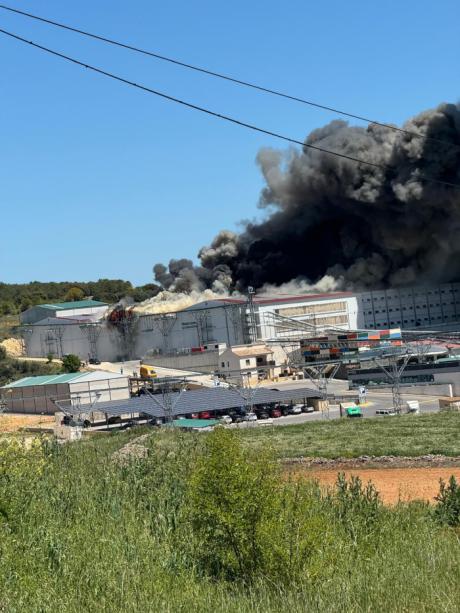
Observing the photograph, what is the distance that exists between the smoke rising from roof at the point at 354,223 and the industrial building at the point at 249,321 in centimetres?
299

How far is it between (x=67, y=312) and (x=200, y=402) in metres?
62.7

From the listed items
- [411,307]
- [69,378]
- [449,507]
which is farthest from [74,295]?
[449,507]

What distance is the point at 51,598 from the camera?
1285 centimetres

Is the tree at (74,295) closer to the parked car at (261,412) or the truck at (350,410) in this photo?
the parked car at (261,412)

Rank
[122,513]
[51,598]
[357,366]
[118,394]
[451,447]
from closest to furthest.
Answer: [51,598] → [122,513] → [451,447] → [118,394] → [357,366]

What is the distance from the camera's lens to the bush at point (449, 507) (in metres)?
16.7

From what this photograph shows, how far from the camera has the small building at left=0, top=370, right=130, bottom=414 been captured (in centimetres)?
7281

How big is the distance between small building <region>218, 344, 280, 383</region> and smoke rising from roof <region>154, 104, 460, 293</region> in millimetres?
17187

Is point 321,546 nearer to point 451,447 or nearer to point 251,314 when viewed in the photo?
point 451,447

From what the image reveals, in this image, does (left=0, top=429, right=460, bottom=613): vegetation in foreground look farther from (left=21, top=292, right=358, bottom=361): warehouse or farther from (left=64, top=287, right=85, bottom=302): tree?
(left=64, top=287, right=85, bottom=302): tree

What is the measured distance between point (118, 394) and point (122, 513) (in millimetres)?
57049

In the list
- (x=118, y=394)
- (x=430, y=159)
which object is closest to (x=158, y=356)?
(x=118, y=394)

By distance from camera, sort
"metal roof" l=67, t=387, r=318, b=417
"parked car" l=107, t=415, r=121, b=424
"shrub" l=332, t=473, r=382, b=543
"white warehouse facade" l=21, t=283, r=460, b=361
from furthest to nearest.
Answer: "white warehouse facade" l=21, t=283, r=460, b=361, "parked car" l=107, t=415, r=121, b=424, "metal roof" l=67, t=387, r=318, b=417, "shrub" l=332, t=473, r=382, b=543

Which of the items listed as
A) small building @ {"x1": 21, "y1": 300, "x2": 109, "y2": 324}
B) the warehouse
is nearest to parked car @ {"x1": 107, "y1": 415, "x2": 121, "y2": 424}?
the warehouse
